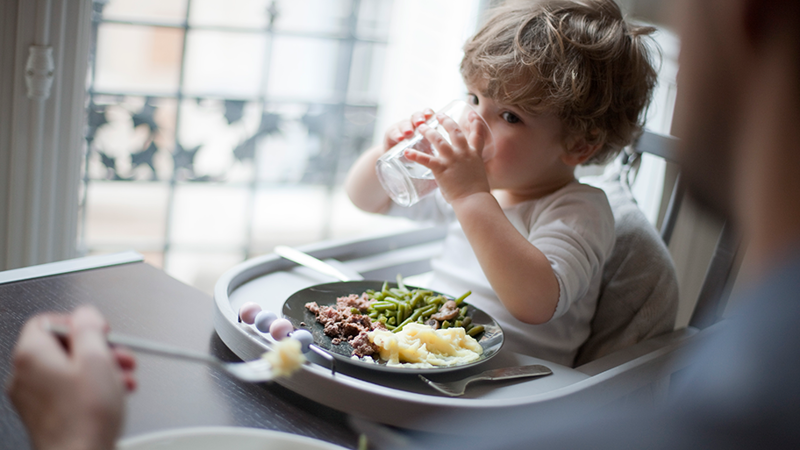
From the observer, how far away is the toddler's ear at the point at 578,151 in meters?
1.03

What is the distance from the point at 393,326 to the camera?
2.68ft

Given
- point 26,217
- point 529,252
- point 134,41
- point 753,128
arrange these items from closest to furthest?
point 753,128, point 529,252, point 26,217, point 134,41

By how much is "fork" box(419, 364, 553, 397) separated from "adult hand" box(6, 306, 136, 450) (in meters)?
0.40

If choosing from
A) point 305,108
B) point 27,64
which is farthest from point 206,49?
point 27,64

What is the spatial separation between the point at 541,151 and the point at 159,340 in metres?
0.62

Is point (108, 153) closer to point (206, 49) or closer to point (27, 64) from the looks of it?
point (206, 49)

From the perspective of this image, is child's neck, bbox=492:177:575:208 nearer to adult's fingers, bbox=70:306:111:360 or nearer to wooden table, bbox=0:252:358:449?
wooden table, bbox=0:252:358:449

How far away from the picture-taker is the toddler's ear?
1026 mm

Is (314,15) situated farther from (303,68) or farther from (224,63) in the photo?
(224,63)

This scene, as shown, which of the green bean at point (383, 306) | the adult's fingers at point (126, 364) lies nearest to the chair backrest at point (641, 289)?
the green bean at point (383, 306)

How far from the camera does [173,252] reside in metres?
1.98

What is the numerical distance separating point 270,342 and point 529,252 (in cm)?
37

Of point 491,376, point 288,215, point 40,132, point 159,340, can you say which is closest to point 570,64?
point 491,376

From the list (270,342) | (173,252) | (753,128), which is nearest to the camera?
(753,128)
